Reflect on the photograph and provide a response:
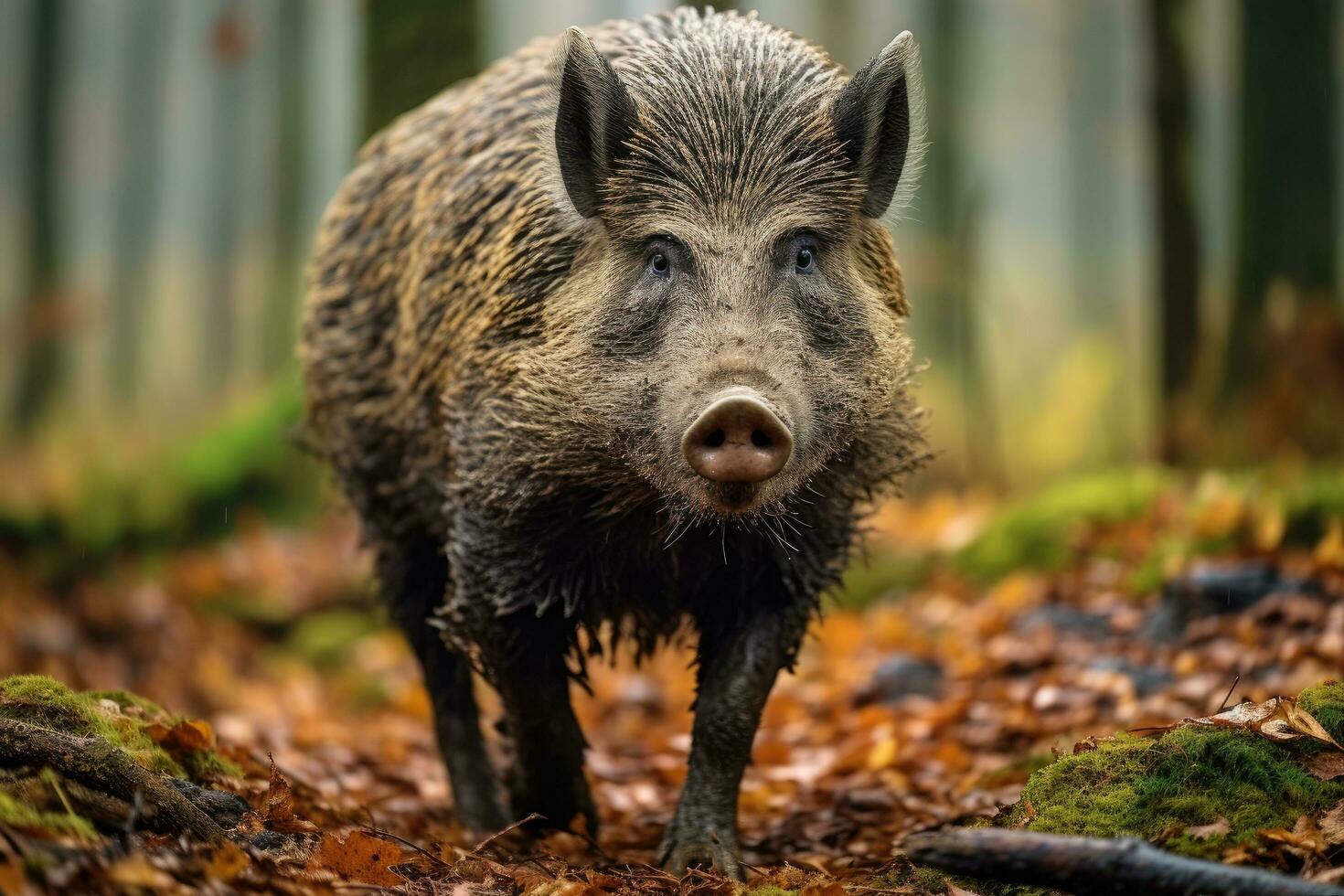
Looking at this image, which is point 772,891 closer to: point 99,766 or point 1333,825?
point 1333,825

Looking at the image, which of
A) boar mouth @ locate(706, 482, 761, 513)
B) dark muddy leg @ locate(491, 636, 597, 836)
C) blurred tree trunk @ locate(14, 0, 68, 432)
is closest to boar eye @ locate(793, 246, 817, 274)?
boar mouth @ locate(706, 482, 761, 513)

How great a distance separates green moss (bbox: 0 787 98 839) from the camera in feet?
9.61

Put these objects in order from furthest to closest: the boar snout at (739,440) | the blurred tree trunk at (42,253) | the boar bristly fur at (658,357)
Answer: the blurred tree trunk at (42,253) < the boar bristly fur at (658,357) < the boar snout at (739,440)

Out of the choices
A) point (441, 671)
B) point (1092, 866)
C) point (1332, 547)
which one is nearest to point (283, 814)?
point (441, 671)

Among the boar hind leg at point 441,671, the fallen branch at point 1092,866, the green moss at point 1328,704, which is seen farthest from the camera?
the boar hind leg at point 441,671

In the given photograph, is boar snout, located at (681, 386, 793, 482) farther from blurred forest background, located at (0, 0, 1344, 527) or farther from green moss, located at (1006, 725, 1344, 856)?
blurred forest background, located at (0, 0, 1344, 527)

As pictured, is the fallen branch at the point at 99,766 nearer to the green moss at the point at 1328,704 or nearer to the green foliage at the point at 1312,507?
the green moss at the point at 1328,704

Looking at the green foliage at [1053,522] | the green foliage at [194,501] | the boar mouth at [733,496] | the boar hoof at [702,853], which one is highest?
the green foliage at [194,501]

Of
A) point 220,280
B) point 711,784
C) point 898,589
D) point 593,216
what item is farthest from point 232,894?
point 220,280

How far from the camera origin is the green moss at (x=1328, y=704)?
3822mm

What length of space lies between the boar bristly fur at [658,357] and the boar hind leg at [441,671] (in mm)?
476

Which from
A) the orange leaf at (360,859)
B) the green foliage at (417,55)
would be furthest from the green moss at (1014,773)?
the green foliage at (417,55)

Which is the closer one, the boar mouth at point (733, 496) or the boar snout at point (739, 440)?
the boar snout at point (739, 440)

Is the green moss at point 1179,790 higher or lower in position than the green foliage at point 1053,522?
lower
